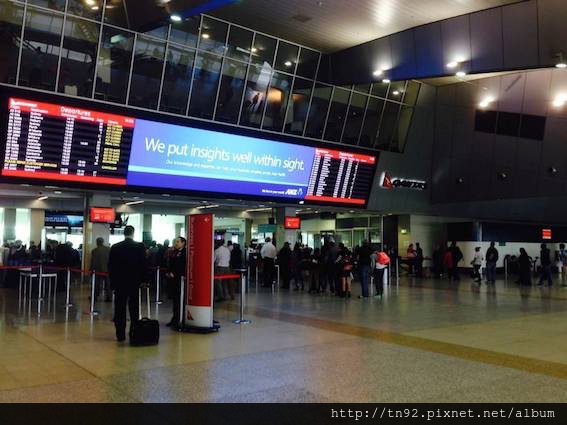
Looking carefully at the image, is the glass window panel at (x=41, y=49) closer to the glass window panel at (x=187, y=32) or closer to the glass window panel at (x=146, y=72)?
the glass window panel at (x=146, y=72)

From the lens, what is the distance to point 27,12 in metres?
13.0

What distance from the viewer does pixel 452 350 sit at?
7.11 metres

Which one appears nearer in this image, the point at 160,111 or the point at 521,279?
the point at 160,111

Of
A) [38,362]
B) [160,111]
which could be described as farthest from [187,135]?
[38,362]

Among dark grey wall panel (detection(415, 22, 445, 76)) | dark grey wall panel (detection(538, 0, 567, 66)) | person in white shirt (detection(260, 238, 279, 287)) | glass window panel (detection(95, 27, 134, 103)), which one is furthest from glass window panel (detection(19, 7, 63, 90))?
dark grey wall panel (detection(538, 0, 567, 66))

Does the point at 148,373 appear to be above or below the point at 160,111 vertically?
below

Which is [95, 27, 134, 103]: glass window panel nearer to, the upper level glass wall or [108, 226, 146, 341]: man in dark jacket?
the upper level glass wall

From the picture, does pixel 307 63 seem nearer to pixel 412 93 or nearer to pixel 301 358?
pixel 412 93

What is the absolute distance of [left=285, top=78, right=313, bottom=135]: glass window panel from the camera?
1798 cm

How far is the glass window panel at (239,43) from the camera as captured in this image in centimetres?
1636

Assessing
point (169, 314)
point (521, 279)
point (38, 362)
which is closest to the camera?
point (38, 362)

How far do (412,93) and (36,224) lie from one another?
17.0 meters

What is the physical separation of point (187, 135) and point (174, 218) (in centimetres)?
1292
